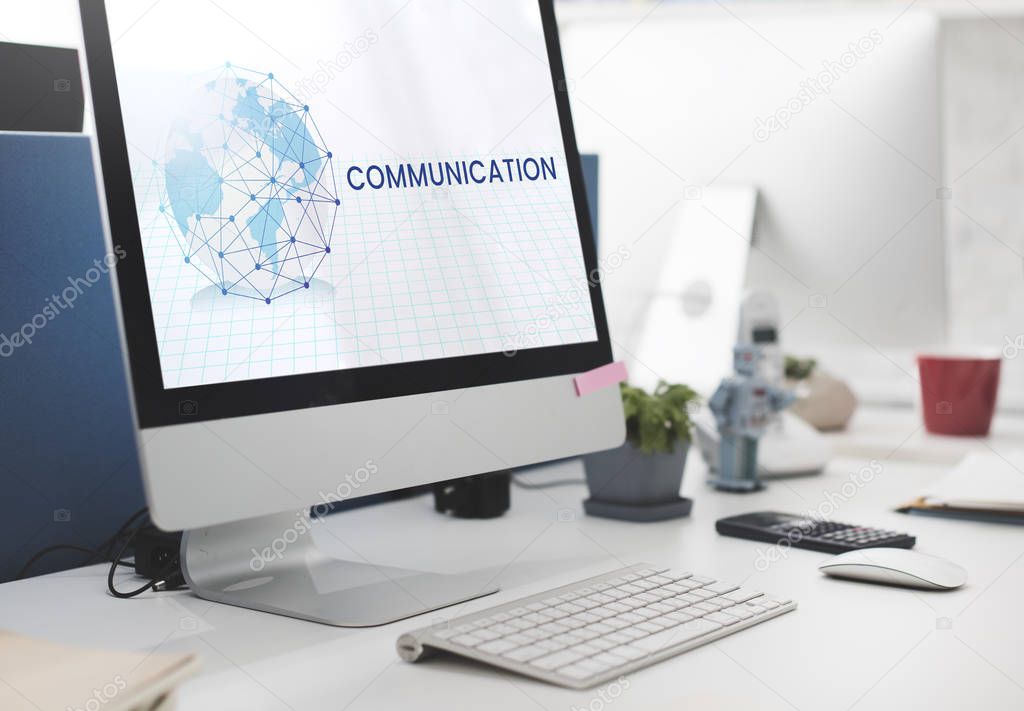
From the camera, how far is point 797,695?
0.67 m

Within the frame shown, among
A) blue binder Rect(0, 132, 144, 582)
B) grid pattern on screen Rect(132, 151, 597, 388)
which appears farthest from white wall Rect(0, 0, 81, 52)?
grid pattern on screen Rect(132, 151, 597, 388)

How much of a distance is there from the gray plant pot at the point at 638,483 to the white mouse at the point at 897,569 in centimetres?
28

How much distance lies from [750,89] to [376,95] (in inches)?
28.5

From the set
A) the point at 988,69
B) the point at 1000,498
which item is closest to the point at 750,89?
the point at 1000,498

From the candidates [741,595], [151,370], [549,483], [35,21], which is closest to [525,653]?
[741,595]

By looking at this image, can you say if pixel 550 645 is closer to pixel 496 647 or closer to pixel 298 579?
pixel 496 647

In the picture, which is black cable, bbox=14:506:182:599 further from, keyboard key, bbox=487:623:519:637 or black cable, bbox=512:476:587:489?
black cable, bbox=512:476:587:489

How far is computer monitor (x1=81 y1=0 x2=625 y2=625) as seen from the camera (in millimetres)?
822

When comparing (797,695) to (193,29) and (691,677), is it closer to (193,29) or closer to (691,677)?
(691,677)

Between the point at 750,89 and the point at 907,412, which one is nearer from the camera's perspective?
the point at 750,89

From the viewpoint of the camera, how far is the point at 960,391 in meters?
1.70

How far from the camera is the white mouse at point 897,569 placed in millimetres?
901

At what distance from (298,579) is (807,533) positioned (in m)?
0.55

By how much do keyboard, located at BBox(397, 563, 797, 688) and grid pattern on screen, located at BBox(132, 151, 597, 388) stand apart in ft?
0.88
